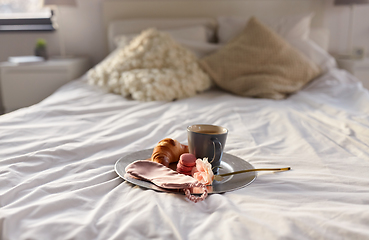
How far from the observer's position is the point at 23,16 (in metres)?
2.57

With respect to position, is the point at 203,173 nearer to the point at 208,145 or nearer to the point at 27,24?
the point at 208,145

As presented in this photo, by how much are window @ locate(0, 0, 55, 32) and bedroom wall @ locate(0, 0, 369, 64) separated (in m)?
0.06

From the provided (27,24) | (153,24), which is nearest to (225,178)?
(153,24)

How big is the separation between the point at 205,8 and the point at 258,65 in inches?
36.8

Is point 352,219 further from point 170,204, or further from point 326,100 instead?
point 326,100

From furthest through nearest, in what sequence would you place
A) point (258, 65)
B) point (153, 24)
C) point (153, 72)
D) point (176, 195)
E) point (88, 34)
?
point (88, 34) < point (153, 24) < point (258, 65) < point (153, 72) < point (176, 195)

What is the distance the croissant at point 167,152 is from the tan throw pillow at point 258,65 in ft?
3.23

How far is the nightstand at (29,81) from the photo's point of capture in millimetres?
2033

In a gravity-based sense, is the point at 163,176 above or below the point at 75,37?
below

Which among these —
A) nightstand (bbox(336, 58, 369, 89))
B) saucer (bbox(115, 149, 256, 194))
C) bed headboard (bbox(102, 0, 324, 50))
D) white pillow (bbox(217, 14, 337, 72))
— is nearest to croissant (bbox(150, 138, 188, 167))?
saucer (bbox(115, 149, 256, 194))

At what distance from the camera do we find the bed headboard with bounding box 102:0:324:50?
2355mm

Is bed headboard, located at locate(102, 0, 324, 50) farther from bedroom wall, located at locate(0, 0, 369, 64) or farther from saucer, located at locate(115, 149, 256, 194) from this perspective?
saucer, located at locate(115, 149, 256, 194)

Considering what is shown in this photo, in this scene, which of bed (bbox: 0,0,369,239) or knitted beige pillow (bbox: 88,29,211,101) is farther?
knitted beige pillow (bbox: 88,29,211,101)

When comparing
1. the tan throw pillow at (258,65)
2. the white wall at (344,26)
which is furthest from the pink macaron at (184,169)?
the white wall at (344,26)
